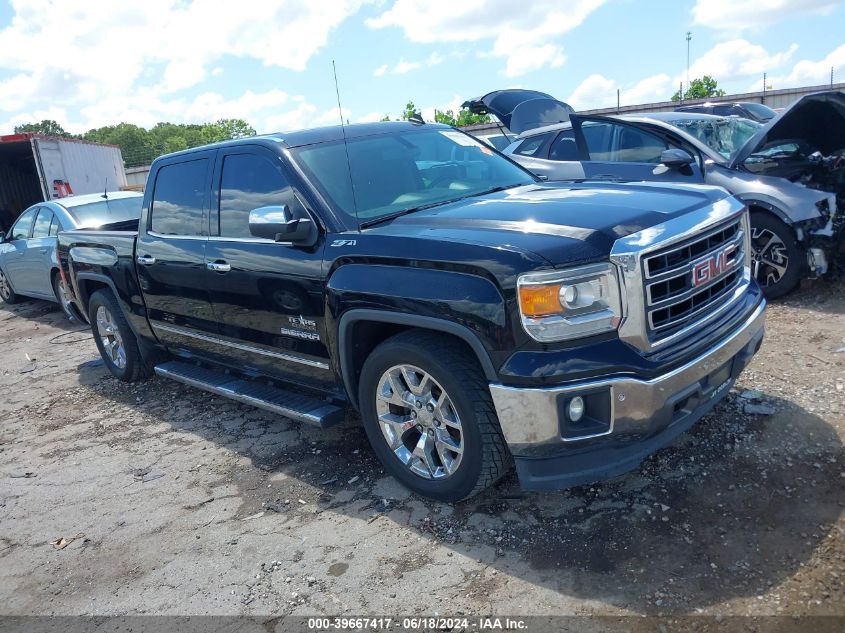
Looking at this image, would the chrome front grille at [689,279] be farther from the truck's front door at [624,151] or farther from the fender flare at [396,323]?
the truck's front door at [624,151]

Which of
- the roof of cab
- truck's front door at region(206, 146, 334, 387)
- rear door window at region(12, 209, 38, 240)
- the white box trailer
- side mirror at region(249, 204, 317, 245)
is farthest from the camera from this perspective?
the white box trailer

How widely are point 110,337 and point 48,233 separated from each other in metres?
4.42

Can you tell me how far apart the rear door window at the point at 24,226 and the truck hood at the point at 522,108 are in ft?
22.2

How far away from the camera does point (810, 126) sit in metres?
6.23

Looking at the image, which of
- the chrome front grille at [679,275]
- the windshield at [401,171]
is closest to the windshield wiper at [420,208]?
the windshield at [401,171]

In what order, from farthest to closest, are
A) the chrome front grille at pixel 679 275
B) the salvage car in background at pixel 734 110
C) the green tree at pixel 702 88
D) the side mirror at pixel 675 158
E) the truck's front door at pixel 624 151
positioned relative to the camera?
the green tree at pixel 702 88 < the salvage car in background at pixel 734 110 < the truck's front door at pixel 624 151 < the side mirror at pixel 675 158 < the chrome front grille at pixel 679 275

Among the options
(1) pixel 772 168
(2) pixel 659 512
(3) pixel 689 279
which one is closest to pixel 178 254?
(3) pixel 689 279

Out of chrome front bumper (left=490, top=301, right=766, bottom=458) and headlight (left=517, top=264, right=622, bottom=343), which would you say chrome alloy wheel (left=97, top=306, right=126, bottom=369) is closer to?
chrome front bumper (left=490, top=301, right=766, bottom=458)

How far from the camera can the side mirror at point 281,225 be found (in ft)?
12.2

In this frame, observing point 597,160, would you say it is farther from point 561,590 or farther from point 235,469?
point 561,590

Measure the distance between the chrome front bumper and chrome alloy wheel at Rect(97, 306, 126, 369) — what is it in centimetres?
456

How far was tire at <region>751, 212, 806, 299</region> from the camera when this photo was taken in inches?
240

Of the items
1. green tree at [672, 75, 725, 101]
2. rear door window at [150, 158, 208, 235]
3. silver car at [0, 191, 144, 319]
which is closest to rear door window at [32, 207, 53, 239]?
silver car at [0, 191, 144, 319]

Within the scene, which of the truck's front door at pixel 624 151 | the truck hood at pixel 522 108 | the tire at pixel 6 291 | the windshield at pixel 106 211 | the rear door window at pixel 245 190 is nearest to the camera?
the rear door window at pixel 245 190
